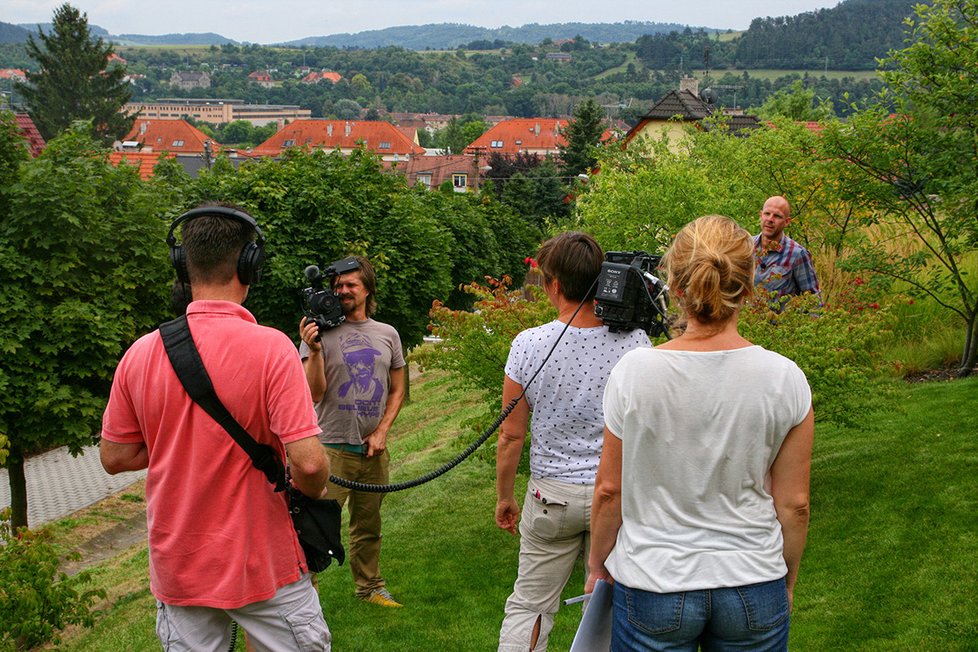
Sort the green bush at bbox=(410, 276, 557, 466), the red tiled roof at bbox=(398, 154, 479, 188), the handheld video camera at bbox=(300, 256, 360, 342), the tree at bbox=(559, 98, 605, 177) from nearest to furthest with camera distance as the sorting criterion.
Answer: the handheld video camera at bbox=(300, 256, 360, 342), the green bush at bbox=(410, 276, 557, 466), the tree at bbox=(559, 98, 605, 177), the red tiled roof at bbox=(398, 154, 479, 188)

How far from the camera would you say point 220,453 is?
10.1 feet

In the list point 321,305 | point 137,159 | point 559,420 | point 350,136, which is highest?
point 321,305

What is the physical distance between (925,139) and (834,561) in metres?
4.00

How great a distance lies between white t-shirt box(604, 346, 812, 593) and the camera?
2680 mm

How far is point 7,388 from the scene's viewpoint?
10.1 metres

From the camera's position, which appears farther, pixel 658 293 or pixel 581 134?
pixel 581 134

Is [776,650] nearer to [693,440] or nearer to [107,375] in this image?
[693,440]

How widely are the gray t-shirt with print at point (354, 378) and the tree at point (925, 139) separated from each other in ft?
15.3

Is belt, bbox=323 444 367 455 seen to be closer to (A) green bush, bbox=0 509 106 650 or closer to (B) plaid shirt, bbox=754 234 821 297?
(A) green bush, bbox=0 509 106 650

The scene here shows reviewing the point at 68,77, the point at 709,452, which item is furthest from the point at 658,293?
the point at 68,77

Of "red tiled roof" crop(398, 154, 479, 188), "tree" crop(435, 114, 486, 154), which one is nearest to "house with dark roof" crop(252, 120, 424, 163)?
"tree" crop(435, 114, 486, 154)

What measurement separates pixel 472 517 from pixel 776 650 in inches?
232

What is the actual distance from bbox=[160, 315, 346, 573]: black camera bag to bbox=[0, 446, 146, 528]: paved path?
1304cm

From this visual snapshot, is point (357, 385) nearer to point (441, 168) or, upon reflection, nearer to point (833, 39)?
point (441, 168)
